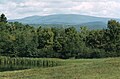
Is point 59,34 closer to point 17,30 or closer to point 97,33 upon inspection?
point 97,33

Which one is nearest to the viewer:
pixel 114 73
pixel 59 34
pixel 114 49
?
pixel 114 73

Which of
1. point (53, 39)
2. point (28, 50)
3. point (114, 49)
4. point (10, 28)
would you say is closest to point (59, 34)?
point (53, 39)

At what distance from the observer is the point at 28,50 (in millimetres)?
107438

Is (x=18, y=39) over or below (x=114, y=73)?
below

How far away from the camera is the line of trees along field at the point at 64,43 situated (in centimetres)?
9894

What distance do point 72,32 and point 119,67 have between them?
7376cm

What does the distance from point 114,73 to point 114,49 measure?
69.6m

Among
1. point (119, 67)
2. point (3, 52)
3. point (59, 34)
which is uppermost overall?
point (119, 67)

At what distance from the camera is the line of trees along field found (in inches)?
3895

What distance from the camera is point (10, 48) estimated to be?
10938 centimetres

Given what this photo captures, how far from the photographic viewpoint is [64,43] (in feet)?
336

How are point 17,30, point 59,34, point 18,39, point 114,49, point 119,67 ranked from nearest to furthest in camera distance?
point 119,67 → point 114,49 → point 59,34 → point 18,39 → point 17,30

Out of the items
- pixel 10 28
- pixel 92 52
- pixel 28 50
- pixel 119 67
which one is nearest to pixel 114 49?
pixel 92 52

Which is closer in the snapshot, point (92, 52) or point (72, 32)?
point (92, 52)
